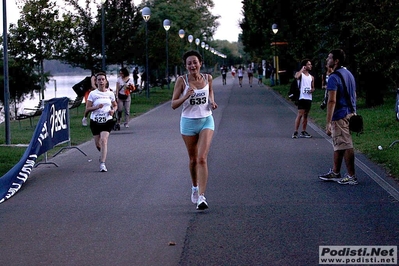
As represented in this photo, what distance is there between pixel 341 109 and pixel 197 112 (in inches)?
108

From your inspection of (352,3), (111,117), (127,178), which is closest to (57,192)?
(127,178)

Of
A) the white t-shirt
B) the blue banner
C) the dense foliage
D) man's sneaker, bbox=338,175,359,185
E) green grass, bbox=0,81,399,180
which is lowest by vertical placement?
green grass, bbox=0,81,399,180

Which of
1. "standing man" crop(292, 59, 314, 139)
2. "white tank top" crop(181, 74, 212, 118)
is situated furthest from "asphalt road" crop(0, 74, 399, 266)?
"standing man" crop(292, 59, 314, 139)

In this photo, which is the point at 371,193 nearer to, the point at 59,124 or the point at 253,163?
the point at 253,163

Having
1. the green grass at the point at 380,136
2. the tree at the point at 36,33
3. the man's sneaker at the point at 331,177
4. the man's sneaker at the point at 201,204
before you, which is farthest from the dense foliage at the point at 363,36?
the man's sneaker at the point at 201,204

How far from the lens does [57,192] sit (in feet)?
34.3

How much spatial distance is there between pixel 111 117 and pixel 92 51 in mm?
24525

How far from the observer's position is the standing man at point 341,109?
10.5 meters

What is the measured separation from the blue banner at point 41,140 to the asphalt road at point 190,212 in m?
0.19

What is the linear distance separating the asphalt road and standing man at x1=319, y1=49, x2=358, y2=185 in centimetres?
37

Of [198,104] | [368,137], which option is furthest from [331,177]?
[368,137]

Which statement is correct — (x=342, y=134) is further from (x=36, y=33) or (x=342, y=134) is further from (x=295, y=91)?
(x=36, y=33)

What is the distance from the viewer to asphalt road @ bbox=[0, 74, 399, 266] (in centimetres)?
687

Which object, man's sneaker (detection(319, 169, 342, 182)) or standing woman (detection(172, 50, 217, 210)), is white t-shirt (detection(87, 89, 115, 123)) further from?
standing woman (detection(172, 50, 217, 210))
